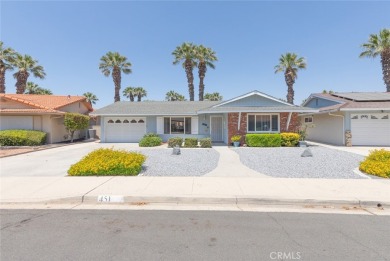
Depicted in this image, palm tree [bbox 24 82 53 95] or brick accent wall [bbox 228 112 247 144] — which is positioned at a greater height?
palm tree [bbox 24 82 53 95]

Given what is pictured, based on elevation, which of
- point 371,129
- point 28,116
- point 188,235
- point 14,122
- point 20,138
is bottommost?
point 188,235

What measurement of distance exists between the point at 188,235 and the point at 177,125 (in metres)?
16.3

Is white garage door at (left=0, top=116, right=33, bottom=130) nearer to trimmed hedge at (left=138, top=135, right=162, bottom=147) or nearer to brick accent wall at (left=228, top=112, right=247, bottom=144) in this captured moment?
trimmed hedge at (left=138, top=135, right=162, bottom=147)

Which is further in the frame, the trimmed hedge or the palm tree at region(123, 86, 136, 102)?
the palm tree at region(123, 86, 136, 102)

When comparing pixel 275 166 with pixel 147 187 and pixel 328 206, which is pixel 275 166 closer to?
pixel 328 206

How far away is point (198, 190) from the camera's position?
19.4 feet

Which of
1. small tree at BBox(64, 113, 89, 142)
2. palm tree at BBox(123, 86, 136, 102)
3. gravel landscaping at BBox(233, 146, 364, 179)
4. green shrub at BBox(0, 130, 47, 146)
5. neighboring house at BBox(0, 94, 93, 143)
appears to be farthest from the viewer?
palm tree at BBox(123, 86, 136, 102)

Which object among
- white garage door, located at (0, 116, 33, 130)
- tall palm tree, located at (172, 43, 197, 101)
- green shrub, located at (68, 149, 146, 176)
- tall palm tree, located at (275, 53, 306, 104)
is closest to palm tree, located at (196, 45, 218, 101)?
tall palm tree, located at (172, 43, 197, 101)

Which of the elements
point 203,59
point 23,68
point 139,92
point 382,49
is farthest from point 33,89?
point 382,49

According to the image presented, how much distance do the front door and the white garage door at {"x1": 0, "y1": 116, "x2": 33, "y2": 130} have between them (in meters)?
16.1

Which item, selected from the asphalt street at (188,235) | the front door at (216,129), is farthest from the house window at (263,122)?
the asphalt street at (188,235)

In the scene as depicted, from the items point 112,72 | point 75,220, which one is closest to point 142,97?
point 112,72

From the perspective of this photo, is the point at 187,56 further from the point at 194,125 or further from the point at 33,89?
the point at 33,89

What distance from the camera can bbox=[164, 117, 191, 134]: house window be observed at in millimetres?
19594
